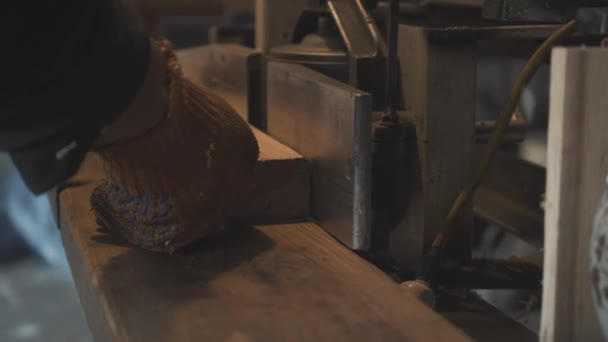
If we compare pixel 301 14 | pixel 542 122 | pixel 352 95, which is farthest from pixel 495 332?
pixel 542 122

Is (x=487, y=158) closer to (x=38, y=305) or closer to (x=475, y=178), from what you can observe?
(x=475, y=178)

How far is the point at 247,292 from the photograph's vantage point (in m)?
0.66

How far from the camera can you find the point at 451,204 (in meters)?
0.82

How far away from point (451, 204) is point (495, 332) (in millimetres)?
134

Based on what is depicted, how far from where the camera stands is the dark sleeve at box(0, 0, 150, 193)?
0.55m

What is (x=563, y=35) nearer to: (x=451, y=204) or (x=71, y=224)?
(x=451, y=204)

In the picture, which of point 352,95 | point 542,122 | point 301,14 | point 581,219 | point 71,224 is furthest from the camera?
point 542,122

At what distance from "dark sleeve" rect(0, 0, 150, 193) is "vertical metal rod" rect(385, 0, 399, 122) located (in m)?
0.27

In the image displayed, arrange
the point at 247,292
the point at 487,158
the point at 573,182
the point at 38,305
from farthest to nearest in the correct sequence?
1. the point at 38,305
2. the point at 487,158
3. the point at 247,292
4. the point at 573,182

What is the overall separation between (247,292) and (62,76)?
23 cm

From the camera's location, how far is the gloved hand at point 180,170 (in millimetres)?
701

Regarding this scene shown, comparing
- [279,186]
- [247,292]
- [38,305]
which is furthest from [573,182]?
[38,305]

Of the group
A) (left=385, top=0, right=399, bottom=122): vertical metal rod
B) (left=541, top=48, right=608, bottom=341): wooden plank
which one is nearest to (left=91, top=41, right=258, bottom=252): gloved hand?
(left=385, top=0, right=399, bottom=122): vertical metal rod

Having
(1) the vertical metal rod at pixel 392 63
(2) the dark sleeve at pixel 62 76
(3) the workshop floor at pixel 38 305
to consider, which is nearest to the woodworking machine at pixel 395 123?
(1) the vertical metal rod at pixel 392 63
